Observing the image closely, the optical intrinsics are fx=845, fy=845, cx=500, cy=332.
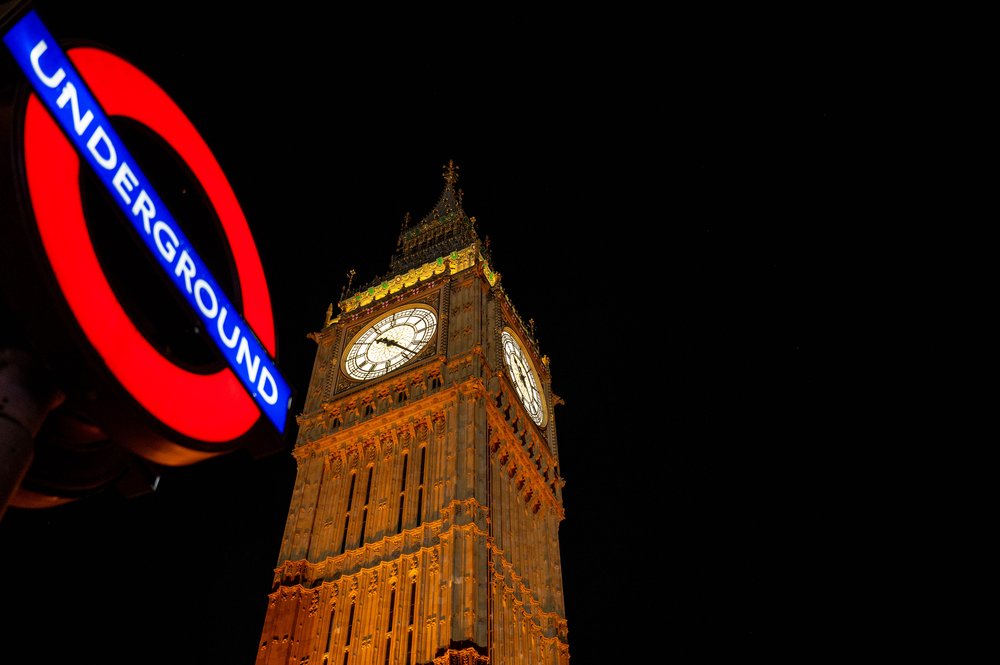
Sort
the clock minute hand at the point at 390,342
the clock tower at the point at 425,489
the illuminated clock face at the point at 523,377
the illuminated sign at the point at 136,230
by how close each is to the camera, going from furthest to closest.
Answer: the illuminated clock face at the point at 523,377, the clock minute hand at the point at 390,342, the clock tower at the point at 425,489, the illuminated sign at the point at 136,230

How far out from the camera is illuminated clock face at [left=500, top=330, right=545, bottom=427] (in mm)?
46344

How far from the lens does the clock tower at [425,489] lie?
32.9 meters

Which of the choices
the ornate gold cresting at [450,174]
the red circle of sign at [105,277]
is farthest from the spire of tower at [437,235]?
the red circle of sign at [105,277]

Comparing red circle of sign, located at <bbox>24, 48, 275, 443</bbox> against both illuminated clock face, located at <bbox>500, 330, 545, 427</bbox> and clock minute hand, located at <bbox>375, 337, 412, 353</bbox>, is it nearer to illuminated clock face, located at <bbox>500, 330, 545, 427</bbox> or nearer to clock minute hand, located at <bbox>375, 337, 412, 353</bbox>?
clock minute hand, located at <bbox>375, 337, 412, 353</bbox>

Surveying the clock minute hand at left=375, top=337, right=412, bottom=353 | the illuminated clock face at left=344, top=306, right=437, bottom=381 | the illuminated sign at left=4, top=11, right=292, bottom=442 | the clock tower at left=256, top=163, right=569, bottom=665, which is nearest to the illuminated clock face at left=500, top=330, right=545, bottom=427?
the clock tower at left=256, top=163, right=569, bottom=665

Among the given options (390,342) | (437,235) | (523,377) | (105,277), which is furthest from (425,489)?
(105,277)

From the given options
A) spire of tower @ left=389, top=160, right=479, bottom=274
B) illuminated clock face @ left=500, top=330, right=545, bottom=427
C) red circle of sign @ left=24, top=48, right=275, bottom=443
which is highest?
spire of tower @ left=389, top=160, right=479, bottom=274

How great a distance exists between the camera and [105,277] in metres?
5.94

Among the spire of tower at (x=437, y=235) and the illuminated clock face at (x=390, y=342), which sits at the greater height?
the spire of tower at (x=437, y=235)

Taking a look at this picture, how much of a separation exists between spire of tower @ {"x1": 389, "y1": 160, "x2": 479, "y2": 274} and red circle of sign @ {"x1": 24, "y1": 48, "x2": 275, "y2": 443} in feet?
151

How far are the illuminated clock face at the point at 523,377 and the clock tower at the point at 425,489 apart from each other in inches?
5.1

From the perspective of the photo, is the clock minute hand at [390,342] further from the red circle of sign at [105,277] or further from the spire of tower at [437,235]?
the red circle of sign at [105,277]

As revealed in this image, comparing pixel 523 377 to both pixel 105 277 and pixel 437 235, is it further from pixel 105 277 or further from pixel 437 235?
pixel 105 277

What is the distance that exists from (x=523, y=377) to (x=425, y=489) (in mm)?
12617
